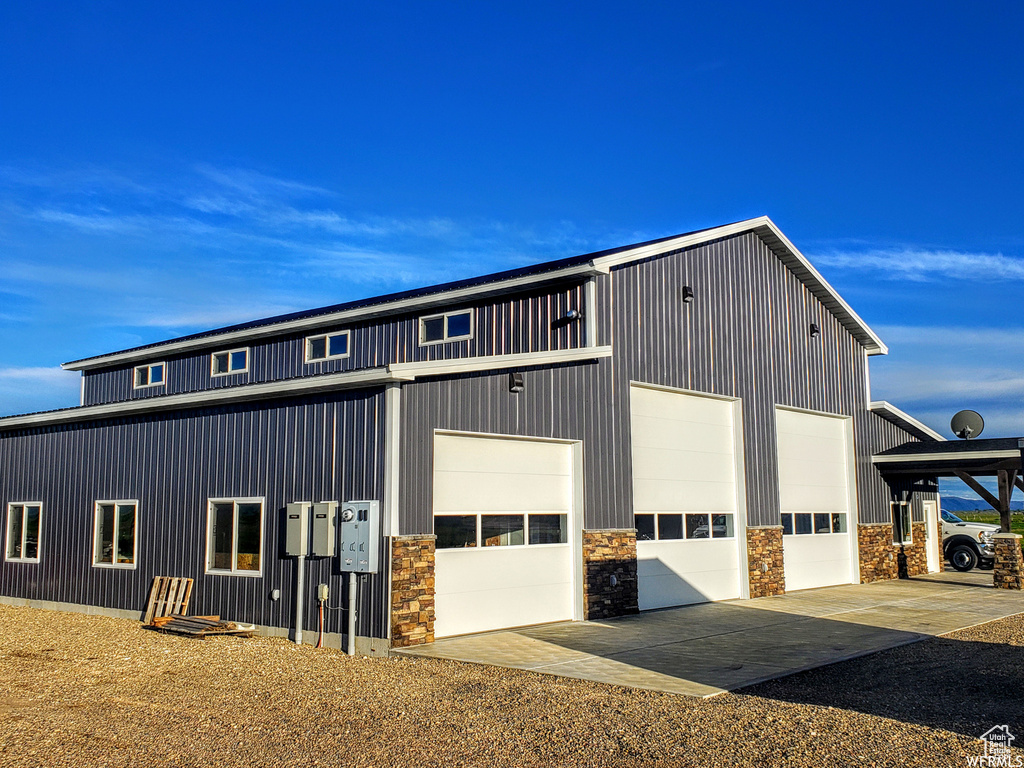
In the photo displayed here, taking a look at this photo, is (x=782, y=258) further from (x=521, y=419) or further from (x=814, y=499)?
(x=521, y=419)

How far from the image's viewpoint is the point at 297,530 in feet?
41.0

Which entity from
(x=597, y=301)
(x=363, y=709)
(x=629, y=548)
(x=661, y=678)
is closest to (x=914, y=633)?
(x=629, y=548)

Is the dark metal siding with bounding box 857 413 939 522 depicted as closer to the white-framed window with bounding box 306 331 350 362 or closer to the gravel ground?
the gravel ground

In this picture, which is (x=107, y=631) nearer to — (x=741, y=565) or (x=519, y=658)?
(x=519, y=658)

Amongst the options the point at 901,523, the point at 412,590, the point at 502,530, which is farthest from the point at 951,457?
the point at 412,590

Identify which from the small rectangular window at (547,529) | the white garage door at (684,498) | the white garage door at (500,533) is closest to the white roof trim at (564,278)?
the white garage door at (684,498)

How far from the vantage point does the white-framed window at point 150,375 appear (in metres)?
23.2

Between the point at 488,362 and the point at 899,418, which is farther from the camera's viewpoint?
the point at 899,418

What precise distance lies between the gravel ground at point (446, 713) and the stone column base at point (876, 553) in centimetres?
1091

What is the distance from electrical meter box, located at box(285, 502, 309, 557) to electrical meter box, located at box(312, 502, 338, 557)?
16 cm

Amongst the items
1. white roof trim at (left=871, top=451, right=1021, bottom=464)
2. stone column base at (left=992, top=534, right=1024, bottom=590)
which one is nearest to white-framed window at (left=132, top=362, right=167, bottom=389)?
white roof trim at (left=871, top=451, right=1021, bottom=464)

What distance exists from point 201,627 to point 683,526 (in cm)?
953

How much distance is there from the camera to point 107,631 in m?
13.5

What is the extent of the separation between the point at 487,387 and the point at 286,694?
19.1 feet
